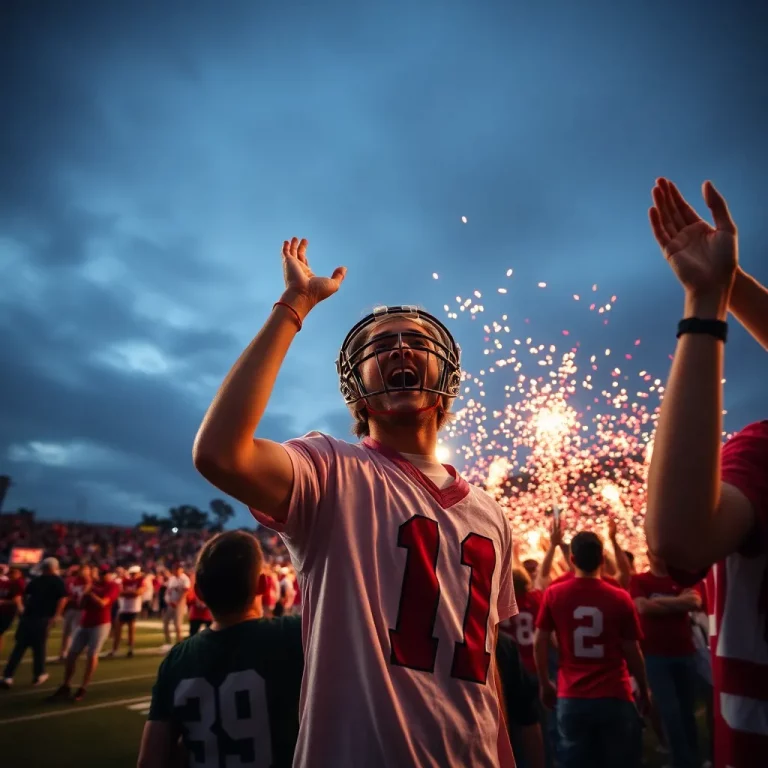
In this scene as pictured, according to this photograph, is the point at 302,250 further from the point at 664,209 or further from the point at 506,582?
the point at 506,582

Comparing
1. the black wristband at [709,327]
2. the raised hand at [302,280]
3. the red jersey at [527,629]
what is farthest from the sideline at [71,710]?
the black wristband at [709,327]

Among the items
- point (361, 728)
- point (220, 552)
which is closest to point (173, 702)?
point (220, 552)

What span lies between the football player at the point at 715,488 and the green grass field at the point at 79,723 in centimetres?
666

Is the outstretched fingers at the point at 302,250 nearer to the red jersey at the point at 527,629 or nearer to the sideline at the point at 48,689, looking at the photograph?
the red jersey at the point at 527,629

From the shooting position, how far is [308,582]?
193 cm

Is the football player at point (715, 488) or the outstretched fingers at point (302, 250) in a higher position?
the outstretched fingers at point (302, 250)

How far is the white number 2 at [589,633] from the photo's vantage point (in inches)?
194

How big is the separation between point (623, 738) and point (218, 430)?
4.95 meters

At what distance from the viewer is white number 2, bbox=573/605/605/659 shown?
194 inches

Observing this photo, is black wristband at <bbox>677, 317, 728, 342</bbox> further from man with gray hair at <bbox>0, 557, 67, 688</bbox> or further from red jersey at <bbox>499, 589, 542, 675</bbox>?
man with gray hair at <bbox>0, 557, 67, 688</bbox>

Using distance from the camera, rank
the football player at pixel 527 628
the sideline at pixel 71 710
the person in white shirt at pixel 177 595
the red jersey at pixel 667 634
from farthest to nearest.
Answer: the person in white shirt at pixel 177 595, the sideline at pixel 71 710, the football player at pixel 527 628, the red jersey at pixel 667 634

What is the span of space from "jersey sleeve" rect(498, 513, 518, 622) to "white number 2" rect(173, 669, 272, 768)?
4.17 ft

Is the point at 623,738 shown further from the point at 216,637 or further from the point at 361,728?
the point at 361,728

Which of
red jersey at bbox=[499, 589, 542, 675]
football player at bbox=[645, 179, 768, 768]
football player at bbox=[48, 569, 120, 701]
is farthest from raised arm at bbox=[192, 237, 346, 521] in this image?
football player at bbox=[48, 569, 120, 701]
